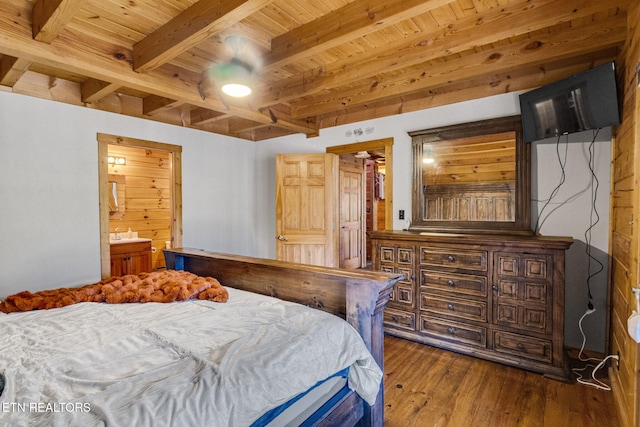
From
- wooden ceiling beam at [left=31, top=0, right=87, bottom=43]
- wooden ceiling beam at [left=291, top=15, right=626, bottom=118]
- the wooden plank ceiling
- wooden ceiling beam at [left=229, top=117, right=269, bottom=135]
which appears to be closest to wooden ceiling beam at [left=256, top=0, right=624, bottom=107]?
the wooden plank ceiling

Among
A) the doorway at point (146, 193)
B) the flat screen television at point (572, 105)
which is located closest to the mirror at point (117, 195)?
the doorway at point (146, 193)

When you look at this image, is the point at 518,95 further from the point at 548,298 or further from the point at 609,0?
the point at 548,298

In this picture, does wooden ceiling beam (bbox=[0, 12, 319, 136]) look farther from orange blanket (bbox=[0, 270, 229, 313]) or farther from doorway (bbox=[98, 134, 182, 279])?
orange blanket (bbox=[0, 270, 229, 313])

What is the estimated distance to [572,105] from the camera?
2.38 metres

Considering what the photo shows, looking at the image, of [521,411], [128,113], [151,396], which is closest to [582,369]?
[521,411]

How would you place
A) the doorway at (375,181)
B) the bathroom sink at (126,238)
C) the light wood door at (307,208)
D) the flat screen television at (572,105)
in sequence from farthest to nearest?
the bathroom sink at (126,238) < the light wood door at (307,208) < the doorway at (375,181) < the flat screen television at (572,105)

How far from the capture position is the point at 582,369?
2484 mm

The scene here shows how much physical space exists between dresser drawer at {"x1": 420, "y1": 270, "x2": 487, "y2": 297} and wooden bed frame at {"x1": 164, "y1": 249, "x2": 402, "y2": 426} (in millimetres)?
1392

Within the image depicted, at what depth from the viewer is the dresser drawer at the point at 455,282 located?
2695 millimetres

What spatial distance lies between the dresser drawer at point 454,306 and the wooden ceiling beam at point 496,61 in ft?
6.31

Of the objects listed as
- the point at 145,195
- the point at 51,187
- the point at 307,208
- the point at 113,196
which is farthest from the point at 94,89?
the point at 145,195

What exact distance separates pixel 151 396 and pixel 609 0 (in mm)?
2935

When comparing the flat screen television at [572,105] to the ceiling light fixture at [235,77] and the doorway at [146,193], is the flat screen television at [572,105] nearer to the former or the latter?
the ceiling light fixture at [235,77]

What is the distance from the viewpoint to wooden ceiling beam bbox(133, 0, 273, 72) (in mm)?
1785
